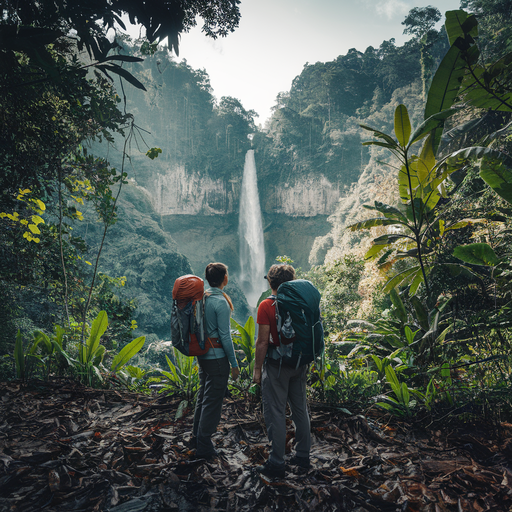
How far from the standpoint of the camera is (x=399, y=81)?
107 ft

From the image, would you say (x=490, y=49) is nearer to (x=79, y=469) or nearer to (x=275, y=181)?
(x=79, y=469)

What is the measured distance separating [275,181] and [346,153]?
10348 millimetres

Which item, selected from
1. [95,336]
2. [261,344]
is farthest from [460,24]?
[95,336]

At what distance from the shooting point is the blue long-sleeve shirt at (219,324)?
2252mm

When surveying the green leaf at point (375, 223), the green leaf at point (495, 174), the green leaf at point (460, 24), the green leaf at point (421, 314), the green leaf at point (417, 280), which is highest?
the green leaf at point (460, 24)

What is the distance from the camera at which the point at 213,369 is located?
2.26m

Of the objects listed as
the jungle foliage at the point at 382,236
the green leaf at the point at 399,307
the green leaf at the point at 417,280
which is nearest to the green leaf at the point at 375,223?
the jungle foliage at the point at 382,236

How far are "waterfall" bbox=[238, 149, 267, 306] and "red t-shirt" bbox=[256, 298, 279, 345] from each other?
35.3 meters

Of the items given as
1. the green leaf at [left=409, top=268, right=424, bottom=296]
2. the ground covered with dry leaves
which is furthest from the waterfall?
the ground covered with dry leaves

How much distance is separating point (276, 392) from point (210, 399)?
53 cm

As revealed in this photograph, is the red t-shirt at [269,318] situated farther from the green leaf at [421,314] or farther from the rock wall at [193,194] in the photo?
the rock wall at [193,194]

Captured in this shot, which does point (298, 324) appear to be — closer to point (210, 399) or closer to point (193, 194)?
point (210, 399)

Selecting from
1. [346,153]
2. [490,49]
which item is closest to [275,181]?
[346,153]

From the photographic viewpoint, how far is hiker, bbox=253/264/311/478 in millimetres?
2051
